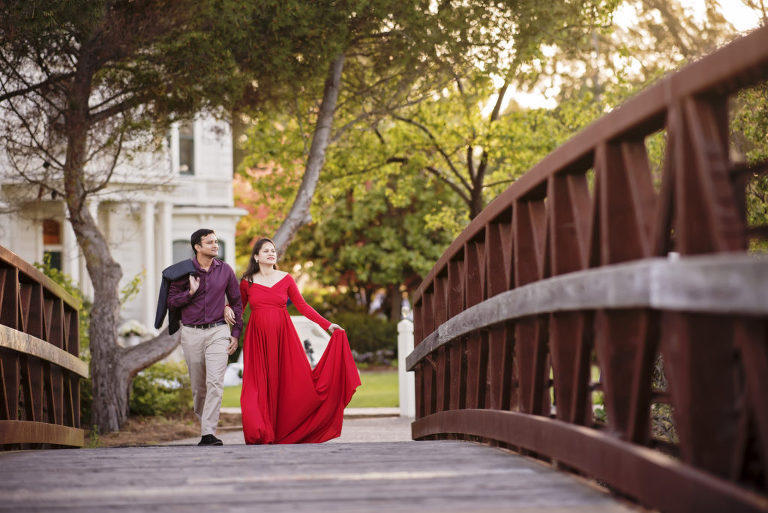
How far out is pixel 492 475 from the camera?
4395 mm

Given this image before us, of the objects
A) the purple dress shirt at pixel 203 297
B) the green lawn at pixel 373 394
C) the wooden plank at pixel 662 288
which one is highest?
the purple dress shirt at pixel 203 297

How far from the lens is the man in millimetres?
8695

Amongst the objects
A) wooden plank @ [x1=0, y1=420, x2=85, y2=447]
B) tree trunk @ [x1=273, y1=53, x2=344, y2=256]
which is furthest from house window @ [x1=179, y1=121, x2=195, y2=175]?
wooden plank @ [x1=0, y1=420, x2=85, y2=447]

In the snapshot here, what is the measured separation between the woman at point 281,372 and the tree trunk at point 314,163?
4272 millimetres

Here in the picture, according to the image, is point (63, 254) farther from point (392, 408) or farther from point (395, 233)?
point (395, 233)

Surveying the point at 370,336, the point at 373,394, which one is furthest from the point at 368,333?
the point at 373,394

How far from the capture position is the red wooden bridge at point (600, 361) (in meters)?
3.14

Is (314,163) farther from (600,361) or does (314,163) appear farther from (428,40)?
(600,361)

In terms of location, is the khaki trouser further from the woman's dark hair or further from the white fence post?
the white fence post

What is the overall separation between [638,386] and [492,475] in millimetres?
920

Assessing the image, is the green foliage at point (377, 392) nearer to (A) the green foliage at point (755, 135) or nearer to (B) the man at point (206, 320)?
(B) the man at point (206, 320)

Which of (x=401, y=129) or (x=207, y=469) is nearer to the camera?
(x=207, y=469)

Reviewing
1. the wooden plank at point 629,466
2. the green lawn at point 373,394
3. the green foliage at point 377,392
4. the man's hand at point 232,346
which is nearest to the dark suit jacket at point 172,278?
the man's hand at point 232,346

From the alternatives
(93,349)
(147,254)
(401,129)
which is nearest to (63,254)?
(147,254)
